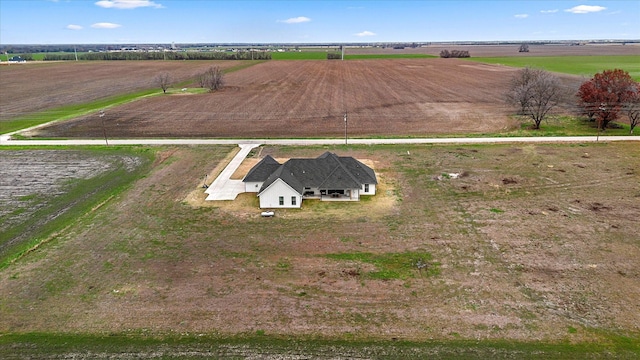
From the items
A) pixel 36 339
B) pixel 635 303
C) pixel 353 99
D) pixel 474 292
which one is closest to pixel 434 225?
pixel 474 292

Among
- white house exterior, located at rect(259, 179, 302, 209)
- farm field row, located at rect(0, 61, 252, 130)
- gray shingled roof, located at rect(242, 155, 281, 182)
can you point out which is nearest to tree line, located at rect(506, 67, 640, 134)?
gray shingled roof, located at rect(242, 155, 281, 182)

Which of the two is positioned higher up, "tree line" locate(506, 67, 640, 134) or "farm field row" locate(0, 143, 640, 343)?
"tree line" locate(506, 67, 640, 134)

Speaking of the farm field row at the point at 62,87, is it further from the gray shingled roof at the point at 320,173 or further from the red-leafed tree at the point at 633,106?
the red-leafed tree at the point at 633,106

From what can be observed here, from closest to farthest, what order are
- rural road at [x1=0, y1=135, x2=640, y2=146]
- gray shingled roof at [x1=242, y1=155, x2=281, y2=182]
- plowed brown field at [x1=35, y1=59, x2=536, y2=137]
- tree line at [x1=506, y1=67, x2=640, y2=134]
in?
gray shingled roof at [x1=242, y1=155, x2=281, y2=182] → rural road at [x1=0, y1=135, x2=640, y2=146] → tree line at [x1=506, y1=67, x2=640, y2=134] → plowed brown field at [x1=35, y1=59, x2=536, y2=137]

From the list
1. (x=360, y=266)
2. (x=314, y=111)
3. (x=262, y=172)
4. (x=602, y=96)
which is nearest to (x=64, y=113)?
(x=314, y=111)

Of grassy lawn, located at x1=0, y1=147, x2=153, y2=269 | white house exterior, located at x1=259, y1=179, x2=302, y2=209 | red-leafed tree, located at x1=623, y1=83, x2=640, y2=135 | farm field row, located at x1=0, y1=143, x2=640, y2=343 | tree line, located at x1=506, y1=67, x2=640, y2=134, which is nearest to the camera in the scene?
farm field row, located at x1=0, y1=143, x2=640, y2=343

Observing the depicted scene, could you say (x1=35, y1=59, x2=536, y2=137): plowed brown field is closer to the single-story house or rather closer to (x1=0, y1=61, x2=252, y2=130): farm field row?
(x1=0, y1=61, x2=252, y2=130): farm field row

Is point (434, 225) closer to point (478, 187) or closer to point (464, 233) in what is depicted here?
point (464, 233)

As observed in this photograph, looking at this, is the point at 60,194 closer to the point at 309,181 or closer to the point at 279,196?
the point at 279,196
